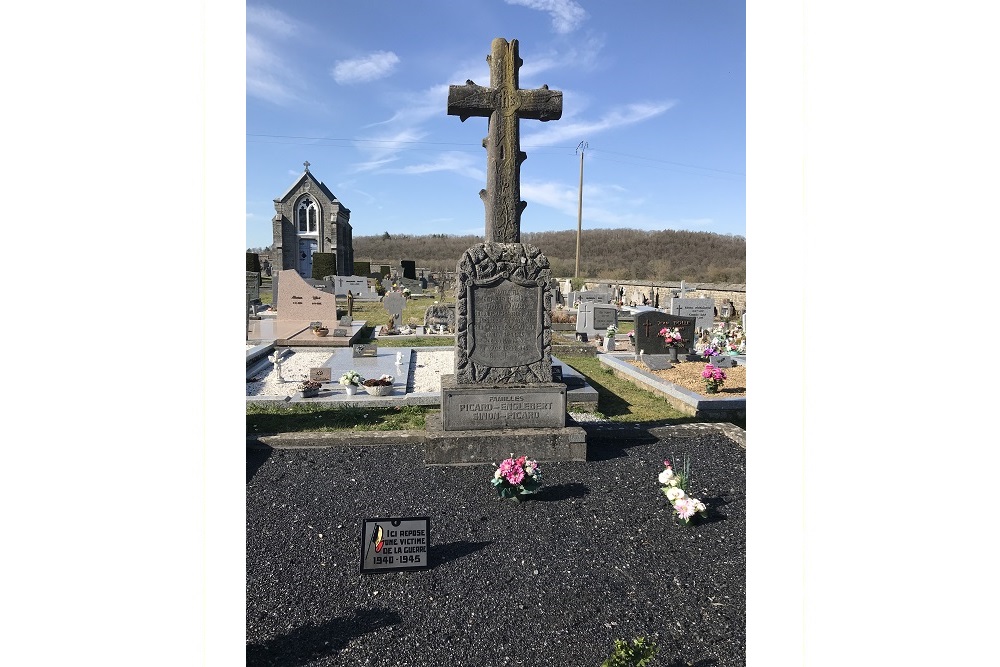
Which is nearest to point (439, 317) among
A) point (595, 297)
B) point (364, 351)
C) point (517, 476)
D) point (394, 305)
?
point (394, 305)

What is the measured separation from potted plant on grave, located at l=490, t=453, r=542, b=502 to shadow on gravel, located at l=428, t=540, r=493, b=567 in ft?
2.23

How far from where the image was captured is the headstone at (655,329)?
37.5 ft

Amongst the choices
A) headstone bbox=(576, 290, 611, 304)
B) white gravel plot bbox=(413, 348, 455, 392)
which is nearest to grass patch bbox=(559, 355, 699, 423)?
white gravel plot bbox=(413, 348, 455, 392)

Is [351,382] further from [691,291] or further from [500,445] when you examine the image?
[691,291]

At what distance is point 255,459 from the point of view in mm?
5113

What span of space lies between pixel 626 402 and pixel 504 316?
13.0ft

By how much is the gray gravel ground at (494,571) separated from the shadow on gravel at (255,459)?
0.03 m

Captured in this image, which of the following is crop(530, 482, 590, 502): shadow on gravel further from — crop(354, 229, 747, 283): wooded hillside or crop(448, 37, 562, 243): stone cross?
crop(354, 229, 747, 283): wooded hillside

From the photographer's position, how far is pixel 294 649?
2.46m

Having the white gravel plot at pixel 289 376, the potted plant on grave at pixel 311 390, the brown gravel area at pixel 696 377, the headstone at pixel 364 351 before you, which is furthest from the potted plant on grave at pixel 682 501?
the headstone at pixel 364 351

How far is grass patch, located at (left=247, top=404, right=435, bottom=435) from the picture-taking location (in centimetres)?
666
